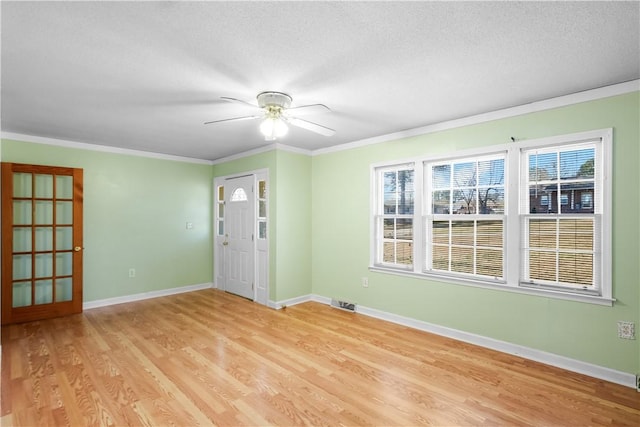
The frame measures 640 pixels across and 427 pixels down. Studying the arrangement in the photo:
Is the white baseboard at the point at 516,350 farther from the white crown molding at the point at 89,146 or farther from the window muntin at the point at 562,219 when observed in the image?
the white crown molding at the point at 89,146

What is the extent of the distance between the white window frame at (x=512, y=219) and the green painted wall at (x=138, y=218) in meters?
3.37

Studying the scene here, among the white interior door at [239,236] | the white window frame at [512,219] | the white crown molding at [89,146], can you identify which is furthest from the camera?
the white interior door at [239,236]

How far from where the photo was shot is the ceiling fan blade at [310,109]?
9.91ft

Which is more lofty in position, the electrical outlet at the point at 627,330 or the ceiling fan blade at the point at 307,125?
the ceiling fan blade at the point at 307,125

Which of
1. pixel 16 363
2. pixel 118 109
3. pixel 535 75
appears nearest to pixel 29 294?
pixel 16 363

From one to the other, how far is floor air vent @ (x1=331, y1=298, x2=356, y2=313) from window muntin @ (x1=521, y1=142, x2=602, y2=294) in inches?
87.2

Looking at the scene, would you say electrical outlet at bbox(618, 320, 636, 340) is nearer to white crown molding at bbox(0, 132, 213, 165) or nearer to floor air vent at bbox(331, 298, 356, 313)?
floor air vent at bbox(331, 298, 356, 313)

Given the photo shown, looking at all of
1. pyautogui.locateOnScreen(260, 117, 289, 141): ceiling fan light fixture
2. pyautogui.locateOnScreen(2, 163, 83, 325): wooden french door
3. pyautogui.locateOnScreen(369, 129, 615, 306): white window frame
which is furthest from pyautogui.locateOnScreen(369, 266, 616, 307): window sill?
pyautogui.locateOnScreen(2, 163, 83, 325): wooden french door

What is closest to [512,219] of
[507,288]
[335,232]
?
[507,288]

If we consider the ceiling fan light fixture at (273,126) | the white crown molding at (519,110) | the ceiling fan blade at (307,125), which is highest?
the white crown molding at (519,110)

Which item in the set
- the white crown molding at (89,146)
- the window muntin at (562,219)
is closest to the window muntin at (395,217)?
the window muntin at (562,219)

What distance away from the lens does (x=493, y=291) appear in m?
3.25

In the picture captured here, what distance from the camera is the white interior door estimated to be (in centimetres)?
512

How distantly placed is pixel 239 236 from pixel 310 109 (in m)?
2.95
